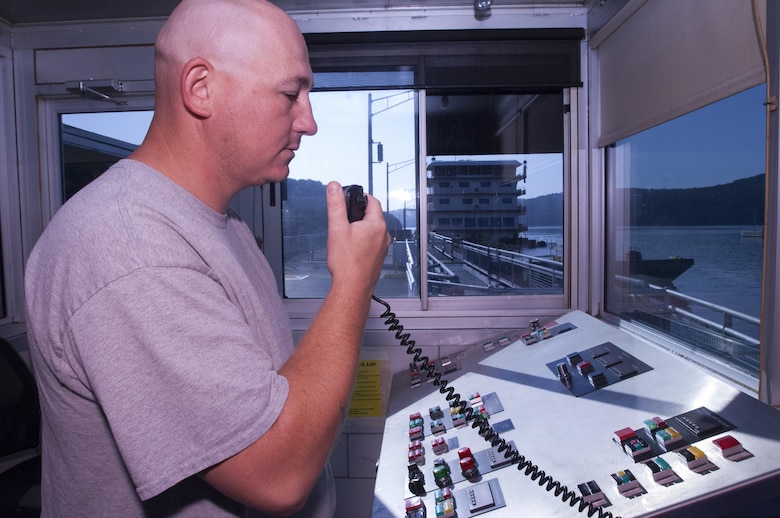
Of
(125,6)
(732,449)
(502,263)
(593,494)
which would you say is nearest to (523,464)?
(593,494)

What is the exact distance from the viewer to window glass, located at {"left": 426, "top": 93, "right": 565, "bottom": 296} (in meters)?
2.24

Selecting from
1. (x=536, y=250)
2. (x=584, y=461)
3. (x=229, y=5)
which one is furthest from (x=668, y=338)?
(x=229, y=5)

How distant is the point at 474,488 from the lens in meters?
1.08

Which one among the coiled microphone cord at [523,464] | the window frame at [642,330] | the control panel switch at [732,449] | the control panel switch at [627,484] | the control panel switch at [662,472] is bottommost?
the coiled microphone cord at [523,464]

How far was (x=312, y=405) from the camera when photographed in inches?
22.6

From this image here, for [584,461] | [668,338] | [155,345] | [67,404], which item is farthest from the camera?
[668,338]

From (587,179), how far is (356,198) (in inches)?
64.8

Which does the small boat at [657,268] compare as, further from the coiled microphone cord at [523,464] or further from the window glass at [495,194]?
the coiled microphone cord at [523,464]

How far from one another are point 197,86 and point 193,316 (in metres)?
0.37

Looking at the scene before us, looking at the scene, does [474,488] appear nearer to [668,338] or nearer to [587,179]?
[668,338]

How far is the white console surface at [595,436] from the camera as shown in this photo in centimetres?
87

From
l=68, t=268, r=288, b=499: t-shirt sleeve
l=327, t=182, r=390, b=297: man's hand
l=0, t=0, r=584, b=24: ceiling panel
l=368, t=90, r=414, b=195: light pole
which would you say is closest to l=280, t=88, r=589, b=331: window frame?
l=368, t=90, r=414, b=195: light pole

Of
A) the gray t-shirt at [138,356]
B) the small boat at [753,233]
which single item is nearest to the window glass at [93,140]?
the gray t-shirt at [138,356]

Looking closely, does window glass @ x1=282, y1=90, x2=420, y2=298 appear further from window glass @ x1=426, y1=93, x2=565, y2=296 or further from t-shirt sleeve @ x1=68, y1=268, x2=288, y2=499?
t-shirt sleeve @ x1=68, y1=268, x2=288, y2=499
